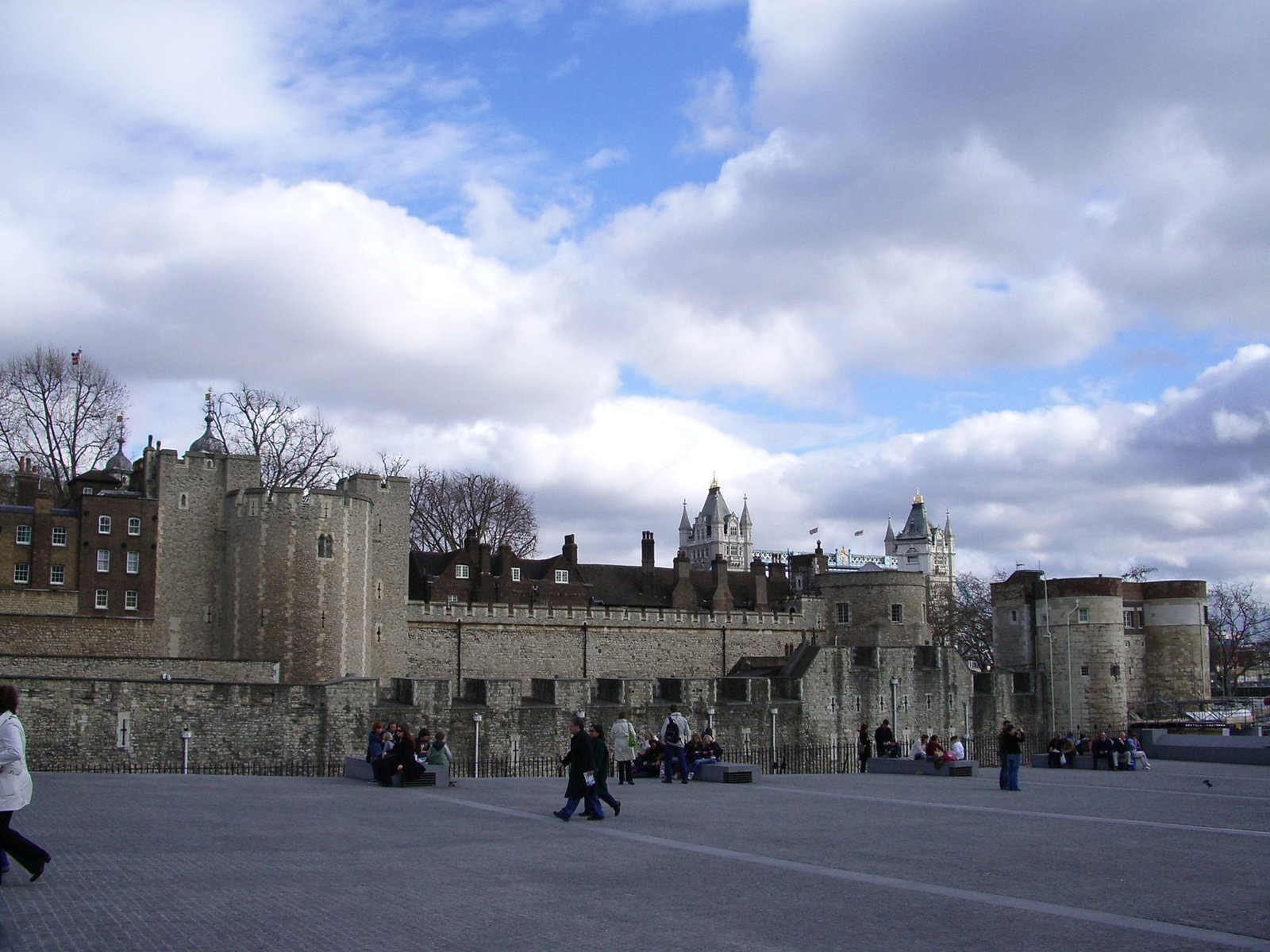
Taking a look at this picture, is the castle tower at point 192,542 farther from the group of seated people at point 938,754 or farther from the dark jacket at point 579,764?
the dark jacket at point 579,764

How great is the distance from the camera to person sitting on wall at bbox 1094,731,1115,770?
94.3ft

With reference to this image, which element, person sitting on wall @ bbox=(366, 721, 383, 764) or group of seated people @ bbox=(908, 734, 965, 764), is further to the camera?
group of seated people @ bbox=(908, 734, 965, 764)

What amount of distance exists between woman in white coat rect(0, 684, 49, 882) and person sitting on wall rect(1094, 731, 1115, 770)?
25036 millimetres

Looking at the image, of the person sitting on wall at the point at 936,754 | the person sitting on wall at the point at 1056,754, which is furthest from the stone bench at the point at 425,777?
the person sitting on wall at the point at 1056,754

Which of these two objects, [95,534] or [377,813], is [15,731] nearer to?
[377,813]

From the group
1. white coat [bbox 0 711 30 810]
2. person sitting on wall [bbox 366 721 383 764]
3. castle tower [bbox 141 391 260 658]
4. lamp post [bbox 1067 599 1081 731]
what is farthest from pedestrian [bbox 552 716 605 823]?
lamp post [bbox 1067 599 1081 731]

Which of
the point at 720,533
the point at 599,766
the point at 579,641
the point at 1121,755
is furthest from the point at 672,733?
the point at 720,533

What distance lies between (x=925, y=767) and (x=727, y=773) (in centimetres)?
594

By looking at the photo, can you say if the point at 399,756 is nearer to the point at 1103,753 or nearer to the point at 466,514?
the point at 1103,753

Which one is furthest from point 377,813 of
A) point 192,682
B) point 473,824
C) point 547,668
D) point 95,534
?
point 547,668

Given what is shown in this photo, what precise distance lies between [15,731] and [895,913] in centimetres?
717

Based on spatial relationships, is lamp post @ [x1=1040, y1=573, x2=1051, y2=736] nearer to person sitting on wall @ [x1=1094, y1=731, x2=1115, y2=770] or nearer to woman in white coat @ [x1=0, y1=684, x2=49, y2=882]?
person sitting on wall @ [x1=1094, y1=731, x2=1115, y2=770]

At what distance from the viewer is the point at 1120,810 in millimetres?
17688

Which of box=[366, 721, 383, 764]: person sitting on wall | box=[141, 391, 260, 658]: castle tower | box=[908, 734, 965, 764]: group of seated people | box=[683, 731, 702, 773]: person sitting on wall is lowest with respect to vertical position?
box=[908, 734, 965, 764]: group of seated people
